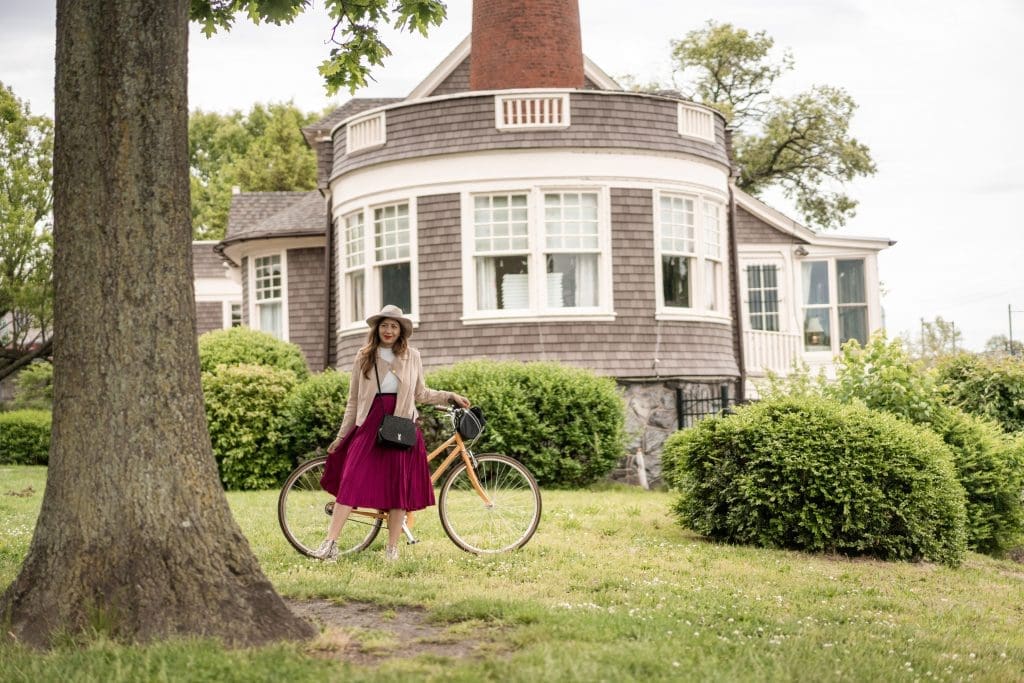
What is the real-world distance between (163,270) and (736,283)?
49.9 ft

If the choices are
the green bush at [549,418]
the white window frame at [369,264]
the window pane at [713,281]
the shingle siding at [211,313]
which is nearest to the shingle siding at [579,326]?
the white window frame at [369,264]

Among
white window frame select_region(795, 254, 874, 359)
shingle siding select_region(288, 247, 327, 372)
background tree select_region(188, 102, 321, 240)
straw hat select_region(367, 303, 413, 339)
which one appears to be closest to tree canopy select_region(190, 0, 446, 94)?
straw hat select_region(367, 303, 413, 339)

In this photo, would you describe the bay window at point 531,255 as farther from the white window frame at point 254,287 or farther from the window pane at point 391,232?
the white window frame at point 254,287

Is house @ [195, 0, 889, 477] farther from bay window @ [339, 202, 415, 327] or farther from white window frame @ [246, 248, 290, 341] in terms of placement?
white window frame @ [246, 248, 290, 341]

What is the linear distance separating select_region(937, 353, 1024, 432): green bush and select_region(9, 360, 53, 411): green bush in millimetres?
24551

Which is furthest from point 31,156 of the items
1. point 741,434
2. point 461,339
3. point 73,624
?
point 73,624

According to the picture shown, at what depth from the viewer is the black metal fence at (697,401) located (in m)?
17.7

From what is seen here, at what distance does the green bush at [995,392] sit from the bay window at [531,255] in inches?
203

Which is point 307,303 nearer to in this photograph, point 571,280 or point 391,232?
point 391,232

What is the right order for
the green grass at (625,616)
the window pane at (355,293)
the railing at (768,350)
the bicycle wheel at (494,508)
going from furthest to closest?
1. the railing at (768,350)
2. the window pane at (355,293)
3. the bicycle wheel at (494,508)
4. the green grass at (625,616)

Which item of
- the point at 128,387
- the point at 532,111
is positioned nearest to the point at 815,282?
the point at 532,111

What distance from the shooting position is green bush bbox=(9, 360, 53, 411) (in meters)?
32.3

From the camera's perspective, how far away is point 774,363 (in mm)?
21484

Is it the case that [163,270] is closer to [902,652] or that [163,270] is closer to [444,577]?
[444,577]
